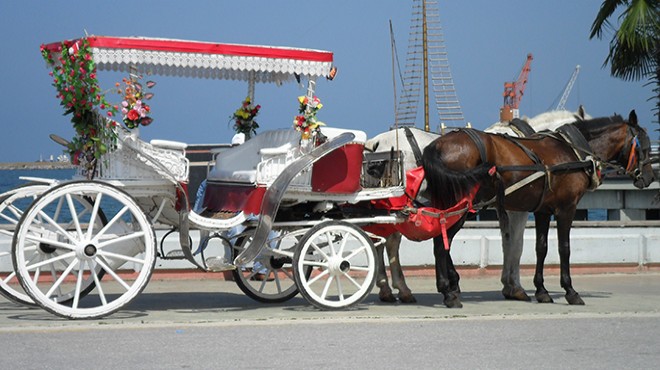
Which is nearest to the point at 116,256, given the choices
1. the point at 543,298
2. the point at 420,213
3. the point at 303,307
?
the point at 303,307

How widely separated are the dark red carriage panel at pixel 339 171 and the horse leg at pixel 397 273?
136 centimetres

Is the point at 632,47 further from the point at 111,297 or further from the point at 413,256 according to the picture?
the point at 111,297

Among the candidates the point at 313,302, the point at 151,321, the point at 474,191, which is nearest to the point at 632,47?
the point at 474,191

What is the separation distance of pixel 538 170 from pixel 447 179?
1.20 metres

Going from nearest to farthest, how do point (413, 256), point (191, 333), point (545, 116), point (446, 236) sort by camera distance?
point (191, 333) → point (446, 236) → point (545, 116) → point (413, 256)

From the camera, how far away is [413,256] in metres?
15.2

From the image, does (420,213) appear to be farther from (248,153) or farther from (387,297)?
(248,153)

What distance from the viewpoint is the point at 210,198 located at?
11383 millimetres

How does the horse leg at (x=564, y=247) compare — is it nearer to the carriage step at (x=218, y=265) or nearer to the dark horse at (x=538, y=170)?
the dark horse at (x=538, y=170)

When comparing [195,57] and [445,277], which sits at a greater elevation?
[195,57]

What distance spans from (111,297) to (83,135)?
8.55ft

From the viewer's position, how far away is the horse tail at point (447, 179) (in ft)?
37.0

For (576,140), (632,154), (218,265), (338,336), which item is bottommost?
(338,336)

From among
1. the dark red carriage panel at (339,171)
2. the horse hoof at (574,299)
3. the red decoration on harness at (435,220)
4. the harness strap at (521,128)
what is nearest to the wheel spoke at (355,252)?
the dark red carriage panel at (339,171)
